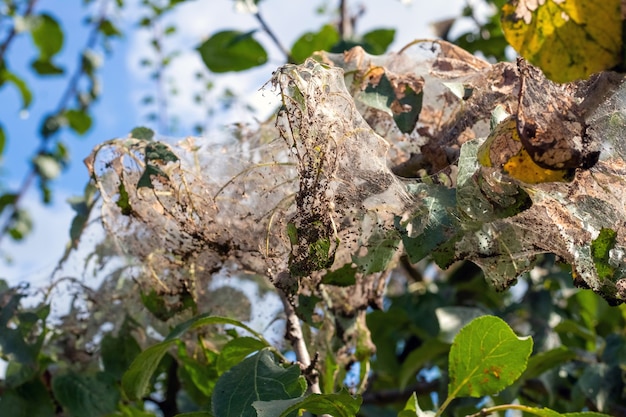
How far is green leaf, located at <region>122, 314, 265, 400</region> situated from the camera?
1149 mm

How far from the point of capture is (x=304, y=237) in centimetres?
95

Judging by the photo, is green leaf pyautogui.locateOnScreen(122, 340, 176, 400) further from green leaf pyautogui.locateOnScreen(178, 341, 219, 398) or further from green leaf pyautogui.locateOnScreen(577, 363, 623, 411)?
green leaf pyautogui.locateOnScreen(577, 363, 623, 411)

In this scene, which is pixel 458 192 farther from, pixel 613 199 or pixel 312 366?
pixel 312 366

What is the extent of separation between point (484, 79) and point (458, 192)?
237 millimetres

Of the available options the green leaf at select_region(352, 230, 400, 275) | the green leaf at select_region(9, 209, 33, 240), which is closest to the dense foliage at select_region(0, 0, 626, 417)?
the green leaf at select_region(352, 230, 400, 275)

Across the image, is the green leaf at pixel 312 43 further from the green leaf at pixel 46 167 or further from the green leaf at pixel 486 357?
the green leaf at pixel 46 167

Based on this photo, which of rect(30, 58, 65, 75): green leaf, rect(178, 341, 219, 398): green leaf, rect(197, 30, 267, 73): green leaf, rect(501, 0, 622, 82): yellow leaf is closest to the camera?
rect(501, 0, 622, 82): yellow leaf

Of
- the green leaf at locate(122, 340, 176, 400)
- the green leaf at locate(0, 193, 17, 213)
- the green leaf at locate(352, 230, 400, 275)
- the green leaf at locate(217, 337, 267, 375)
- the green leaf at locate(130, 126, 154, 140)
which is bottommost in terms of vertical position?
the green leaf at locate(217, 337, 267, 375)

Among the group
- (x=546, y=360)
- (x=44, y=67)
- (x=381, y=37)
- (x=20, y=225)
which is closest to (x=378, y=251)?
(x=546, y=360)

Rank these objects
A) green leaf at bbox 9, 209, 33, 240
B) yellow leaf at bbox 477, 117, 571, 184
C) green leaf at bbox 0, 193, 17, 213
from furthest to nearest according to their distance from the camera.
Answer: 1. green leaf at bbox 9, 209, 33, 240
2. green leaf at bbox 0, 193, 17, 213
3. yellow leaf at bbox 477, 117, 571, 184

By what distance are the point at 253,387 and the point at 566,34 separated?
58cm

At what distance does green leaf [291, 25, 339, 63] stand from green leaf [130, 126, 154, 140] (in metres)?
0.97

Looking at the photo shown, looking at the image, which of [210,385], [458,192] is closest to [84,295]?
[210,385]

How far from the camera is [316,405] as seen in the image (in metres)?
0.96
